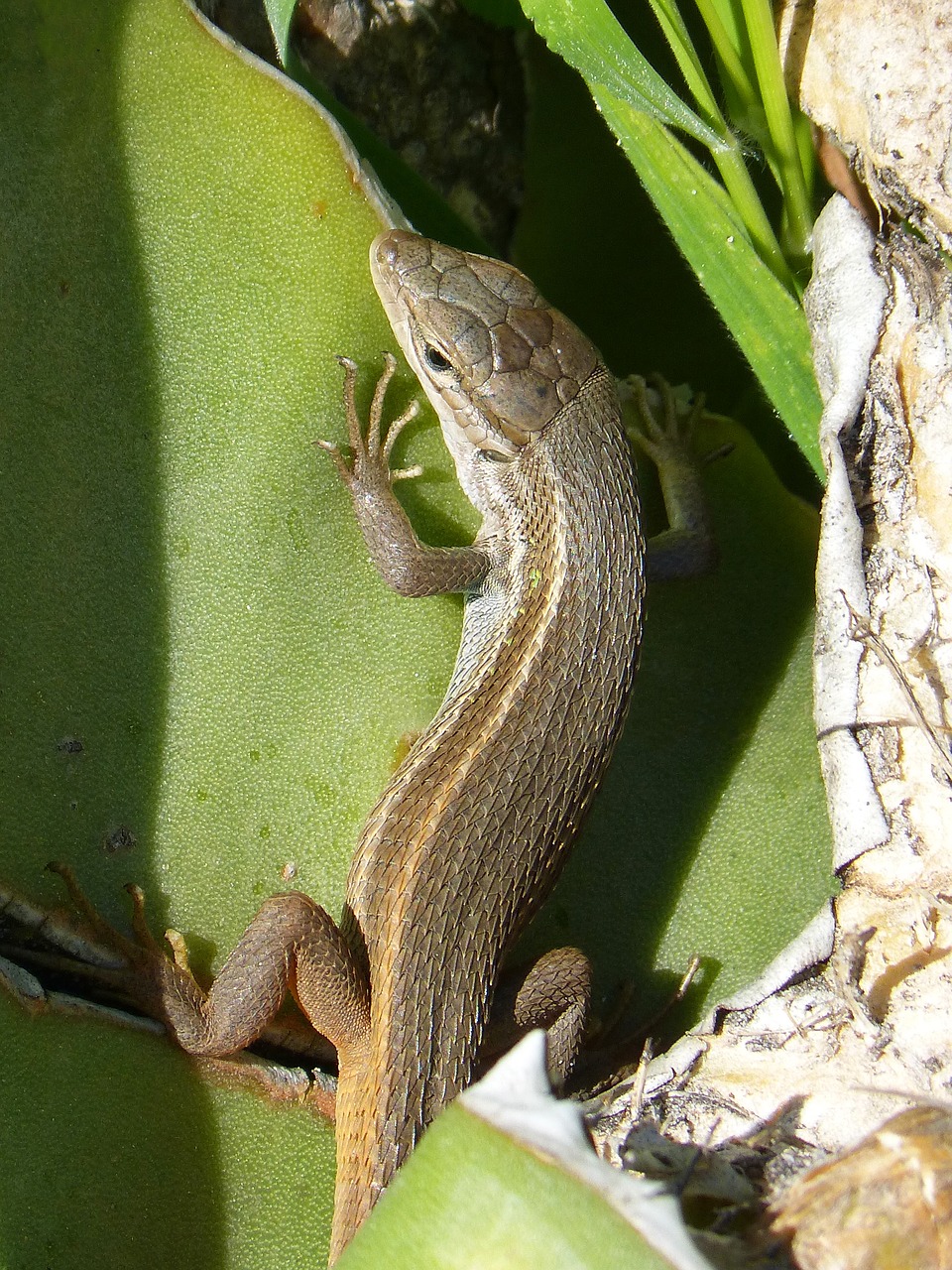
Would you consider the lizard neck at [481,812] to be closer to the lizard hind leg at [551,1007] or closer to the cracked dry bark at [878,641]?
the lizard hind leg at [551,1007]

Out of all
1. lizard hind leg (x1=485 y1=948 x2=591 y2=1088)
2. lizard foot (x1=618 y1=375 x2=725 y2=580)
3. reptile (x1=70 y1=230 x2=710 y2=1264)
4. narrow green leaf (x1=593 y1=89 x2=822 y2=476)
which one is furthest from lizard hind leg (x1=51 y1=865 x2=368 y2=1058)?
narrow green leaf (x1=593 y1=89 x2=822 y2=476)

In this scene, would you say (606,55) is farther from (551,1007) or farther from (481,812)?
(551,1007)

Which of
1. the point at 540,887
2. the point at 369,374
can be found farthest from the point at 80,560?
the point at 540,887

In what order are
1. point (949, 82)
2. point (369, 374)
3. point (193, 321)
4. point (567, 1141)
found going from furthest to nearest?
point (369, 374) → point (193, 321) → point (949, 82) → point (567, 1141)

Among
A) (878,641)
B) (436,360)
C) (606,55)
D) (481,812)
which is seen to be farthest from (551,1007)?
(606,55)

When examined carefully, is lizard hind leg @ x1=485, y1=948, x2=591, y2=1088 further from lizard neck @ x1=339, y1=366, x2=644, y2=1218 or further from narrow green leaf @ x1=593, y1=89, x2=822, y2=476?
narrow green leaf @ x1=593, y1=89, x2=822, y2=476

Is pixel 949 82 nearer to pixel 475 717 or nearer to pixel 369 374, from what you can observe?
pixel 369 374

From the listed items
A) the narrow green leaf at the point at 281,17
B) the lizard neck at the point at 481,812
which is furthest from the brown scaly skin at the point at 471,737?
the narrow green leaf at the point at 281,17
